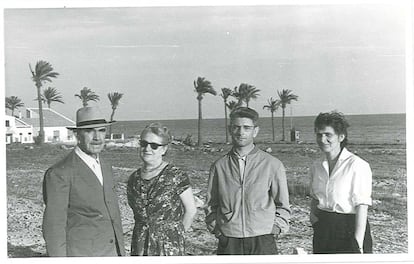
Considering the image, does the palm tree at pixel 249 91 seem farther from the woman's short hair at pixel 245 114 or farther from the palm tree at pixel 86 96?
the palm tree at pixel 86 96

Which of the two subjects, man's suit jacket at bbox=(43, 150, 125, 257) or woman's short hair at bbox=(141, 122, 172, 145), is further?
woman's short hair at bbox=(141, 122, 172, 145)

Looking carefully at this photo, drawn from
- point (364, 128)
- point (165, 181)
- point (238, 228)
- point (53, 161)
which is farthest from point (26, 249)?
point (364, 128)

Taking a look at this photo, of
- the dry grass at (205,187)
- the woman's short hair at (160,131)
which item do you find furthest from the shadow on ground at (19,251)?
the woman's short hair at (160,131)

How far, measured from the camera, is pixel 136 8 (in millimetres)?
3955

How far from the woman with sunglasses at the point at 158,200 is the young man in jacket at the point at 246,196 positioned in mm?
208

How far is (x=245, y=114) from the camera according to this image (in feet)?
12.7

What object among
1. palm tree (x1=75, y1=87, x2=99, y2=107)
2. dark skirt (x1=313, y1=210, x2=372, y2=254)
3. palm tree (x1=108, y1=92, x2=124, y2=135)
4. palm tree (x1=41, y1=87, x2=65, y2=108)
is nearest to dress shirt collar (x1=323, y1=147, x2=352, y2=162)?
dark skirt (x1=313, y1=210, x2=372, y2=254)

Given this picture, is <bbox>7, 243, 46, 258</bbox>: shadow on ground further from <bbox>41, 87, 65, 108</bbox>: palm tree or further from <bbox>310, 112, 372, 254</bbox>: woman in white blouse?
<bbox>310, 112, 372, 254</bbox>: woman in white blouse

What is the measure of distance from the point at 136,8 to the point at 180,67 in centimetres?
57

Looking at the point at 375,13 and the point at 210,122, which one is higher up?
the point at 375,13

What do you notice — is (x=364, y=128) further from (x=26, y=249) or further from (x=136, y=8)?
(x=26, y=249)

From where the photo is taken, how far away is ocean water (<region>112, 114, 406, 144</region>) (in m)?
3.84

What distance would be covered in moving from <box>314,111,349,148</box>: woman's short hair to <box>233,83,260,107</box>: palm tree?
0.50 metres

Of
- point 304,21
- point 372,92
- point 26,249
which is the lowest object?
point 26,249
